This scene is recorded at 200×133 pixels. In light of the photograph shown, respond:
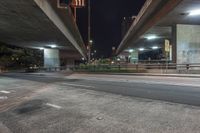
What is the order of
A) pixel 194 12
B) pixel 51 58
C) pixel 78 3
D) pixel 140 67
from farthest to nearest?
pixel 51 58 < pixel 140 67 < pixel 78 3 < pixel 194 12

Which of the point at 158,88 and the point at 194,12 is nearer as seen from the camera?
the point at 158,88

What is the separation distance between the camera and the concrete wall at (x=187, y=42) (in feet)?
89.4

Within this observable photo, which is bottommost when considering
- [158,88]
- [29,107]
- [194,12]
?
[29,107]

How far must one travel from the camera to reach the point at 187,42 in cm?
2738

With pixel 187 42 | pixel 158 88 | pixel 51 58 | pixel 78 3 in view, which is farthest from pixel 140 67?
pixel 51 58

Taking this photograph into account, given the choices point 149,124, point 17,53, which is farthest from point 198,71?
point 17,53

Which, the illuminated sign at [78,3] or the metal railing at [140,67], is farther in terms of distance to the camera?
the metal railing at [140,67]

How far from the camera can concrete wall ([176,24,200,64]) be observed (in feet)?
89.4

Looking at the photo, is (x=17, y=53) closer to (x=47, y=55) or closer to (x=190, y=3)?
(x=47, y=55)

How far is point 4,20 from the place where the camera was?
22.0 metres

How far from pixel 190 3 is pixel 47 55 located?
Answer: 41.0 meters

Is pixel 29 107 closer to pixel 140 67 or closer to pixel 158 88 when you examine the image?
pixel 158 88

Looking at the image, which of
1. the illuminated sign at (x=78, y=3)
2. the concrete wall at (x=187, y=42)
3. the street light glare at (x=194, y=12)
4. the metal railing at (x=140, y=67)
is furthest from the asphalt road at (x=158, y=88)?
the concrete wall at (x=187, y=42)

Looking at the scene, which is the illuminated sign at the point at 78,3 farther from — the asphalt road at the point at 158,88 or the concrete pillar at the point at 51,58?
the concrete pillar at the point at 51,58
